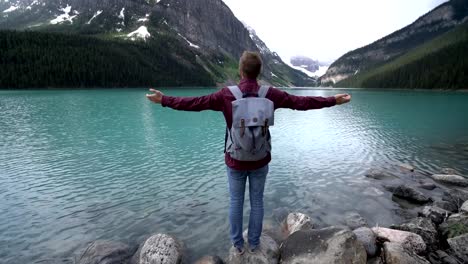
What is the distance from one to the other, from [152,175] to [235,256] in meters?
11.7

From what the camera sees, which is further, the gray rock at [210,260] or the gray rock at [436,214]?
the gray rock at [436,214]

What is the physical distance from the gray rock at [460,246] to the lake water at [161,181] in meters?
3.33

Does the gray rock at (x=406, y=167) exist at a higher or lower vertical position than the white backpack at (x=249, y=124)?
lower

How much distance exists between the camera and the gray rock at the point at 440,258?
8.04m

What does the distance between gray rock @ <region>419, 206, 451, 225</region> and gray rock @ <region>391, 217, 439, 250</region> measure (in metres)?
0.69

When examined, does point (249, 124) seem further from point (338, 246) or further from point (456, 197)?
point (456, 197)

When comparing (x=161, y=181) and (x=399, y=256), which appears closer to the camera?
(x=399, y=256)

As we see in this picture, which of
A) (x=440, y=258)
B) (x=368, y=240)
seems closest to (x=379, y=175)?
(x=440, y=258)

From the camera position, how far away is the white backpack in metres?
5.46

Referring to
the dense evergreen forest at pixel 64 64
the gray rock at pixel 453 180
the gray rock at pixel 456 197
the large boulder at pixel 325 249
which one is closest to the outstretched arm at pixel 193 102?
the large boulder at pixel 325 249

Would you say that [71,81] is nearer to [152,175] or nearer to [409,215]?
[152,175]

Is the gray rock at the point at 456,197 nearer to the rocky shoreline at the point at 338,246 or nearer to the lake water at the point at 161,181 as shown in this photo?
the rocky shoreline at the point at 338,246

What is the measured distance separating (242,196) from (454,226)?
8193 mm

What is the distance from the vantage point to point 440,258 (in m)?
8.28
